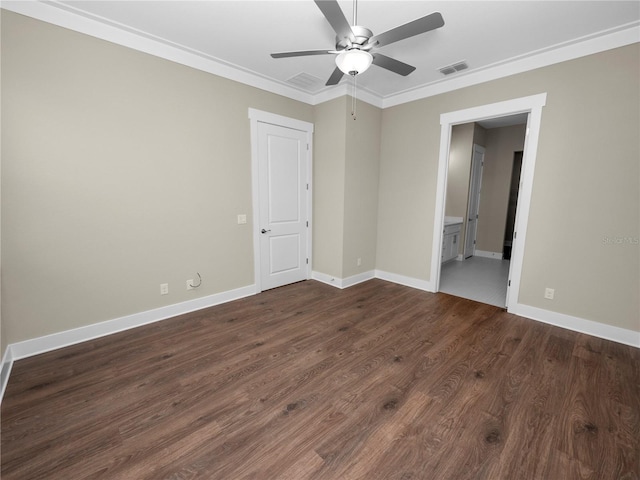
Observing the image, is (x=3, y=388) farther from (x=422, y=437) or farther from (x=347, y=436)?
(x=422, y=437)

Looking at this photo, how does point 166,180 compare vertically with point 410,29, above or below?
below

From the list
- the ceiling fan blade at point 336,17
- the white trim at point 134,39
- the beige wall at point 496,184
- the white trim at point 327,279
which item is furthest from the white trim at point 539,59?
the beige wall at point 496,184

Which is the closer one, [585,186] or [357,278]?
[585,186]

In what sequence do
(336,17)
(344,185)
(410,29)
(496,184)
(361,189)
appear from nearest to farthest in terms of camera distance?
(336,17) → (410,29) → (344,185) → (361,189) → (496,184)

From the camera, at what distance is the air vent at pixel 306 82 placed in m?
3.65

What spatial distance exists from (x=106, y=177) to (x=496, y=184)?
741 centimetres

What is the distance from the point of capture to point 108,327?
2803 mm

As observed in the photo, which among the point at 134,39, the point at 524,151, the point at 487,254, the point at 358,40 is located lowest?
the point at 487,254

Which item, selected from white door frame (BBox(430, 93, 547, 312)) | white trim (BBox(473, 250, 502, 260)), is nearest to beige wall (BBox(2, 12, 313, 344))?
white door frame (BBox(430, 93, 547, 312))

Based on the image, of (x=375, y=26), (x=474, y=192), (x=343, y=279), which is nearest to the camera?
(x=375, y=26)

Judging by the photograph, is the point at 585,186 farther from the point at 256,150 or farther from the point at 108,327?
the point at 108,327

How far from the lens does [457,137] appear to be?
6.04 m

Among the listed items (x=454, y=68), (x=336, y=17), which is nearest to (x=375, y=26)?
(x=336, y=17)

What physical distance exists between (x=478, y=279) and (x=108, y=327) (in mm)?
5359
